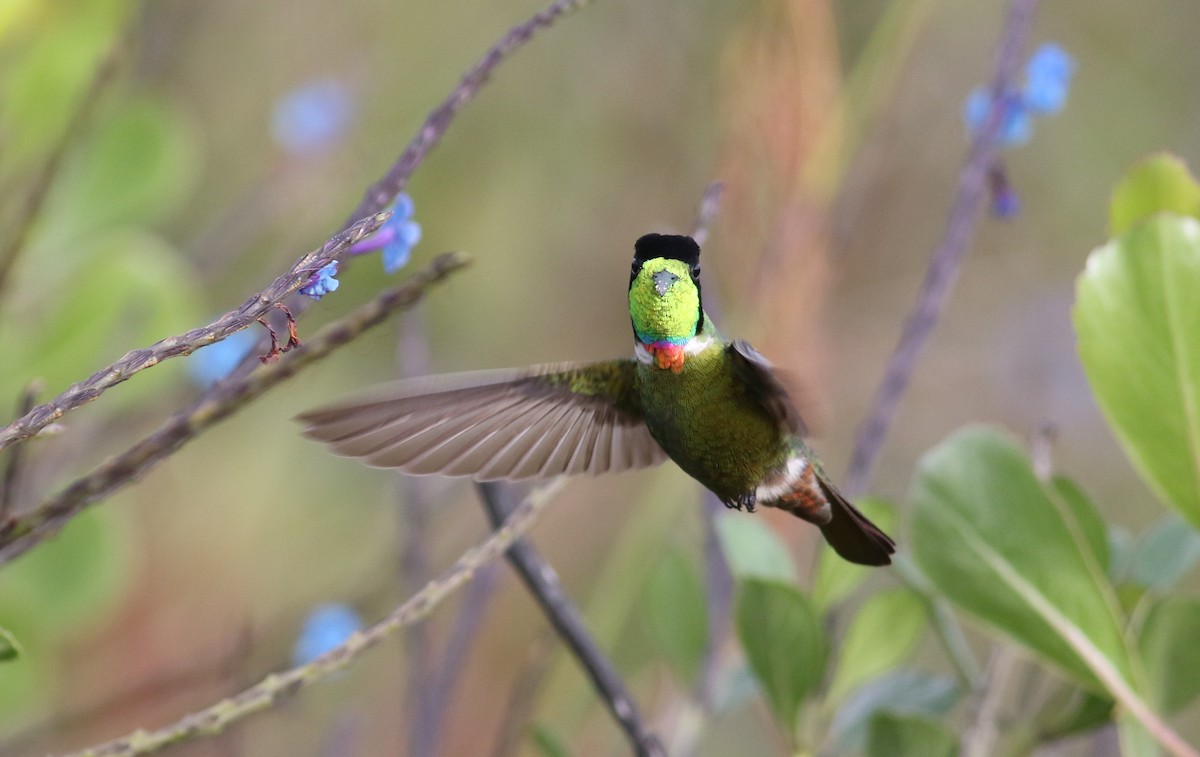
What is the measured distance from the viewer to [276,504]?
11.6 ft

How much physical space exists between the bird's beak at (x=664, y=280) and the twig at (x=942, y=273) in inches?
9.6

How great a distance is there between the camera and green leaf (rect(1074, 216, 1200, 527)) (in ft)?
3.67

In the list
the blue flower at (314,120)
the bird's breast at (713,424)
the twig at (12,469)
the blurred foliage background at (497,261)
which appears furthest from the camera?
the blue flower at (314,120)

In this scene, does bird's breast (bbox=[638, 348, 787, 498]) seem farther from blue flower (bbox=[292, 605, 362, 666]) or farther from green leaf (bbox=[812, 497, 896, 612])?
blue flower (bbox=[292, 605, 362, 666])

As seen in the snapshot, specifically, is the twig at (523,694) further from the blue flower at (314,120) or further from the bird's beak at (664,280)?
the blue flower at (314,120)

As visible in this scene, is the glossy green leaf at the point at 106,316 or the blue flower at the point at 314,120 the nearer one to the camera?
the glossy green leaf at the point at 106,316

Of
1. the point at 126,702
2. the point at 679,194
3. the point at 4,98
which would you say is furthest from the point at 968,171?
the point at 679,194

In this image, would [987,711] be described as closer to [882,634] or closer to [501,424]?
[882,634]

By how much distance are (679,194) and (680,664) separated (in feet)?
9.55

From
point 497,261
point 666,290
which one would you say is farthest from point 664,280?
point 497,261

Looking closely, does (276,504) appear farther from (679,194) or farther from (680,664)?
(680,664)

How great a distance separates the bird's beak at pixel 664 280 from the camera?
4.48ft

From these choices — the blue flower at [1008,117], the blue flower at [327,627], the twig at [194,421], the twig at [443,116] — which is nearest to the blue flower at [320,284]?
the twig at [194,421]

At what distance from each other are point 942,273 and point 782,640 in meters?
0.42
